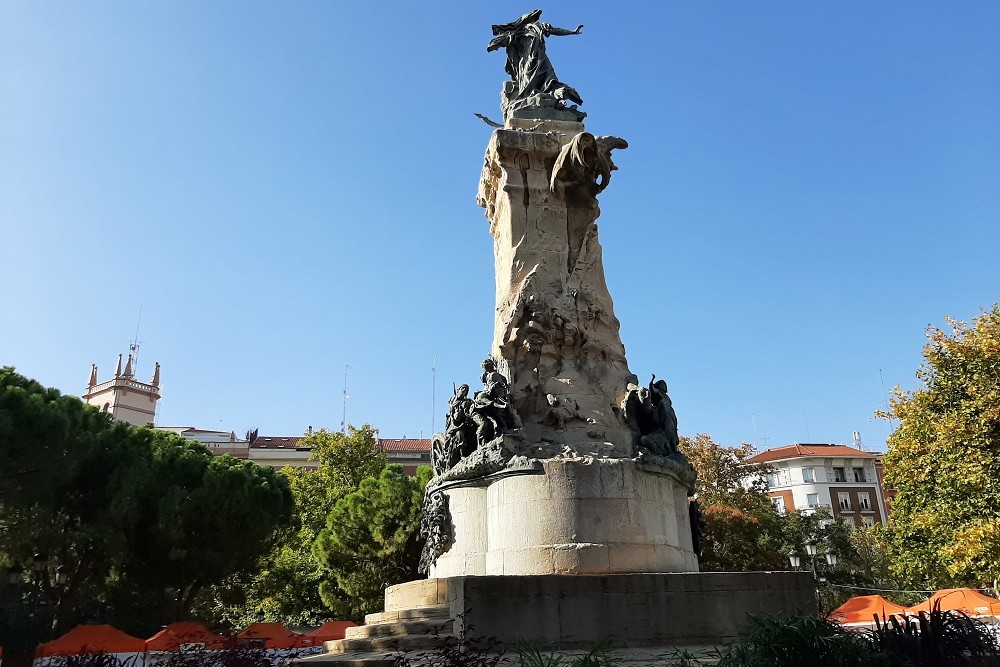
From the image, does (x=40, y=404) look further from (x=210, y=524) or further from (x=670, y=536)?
(x=670, y=536)

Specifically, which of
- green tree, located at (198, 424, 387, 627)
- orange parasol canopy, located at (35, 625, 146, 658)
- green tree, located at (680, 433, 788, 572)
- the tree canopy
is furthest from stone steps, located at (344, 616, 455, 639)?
green tree, located at (680, 433, 788, 572)

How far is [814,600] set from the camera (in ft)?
30.8

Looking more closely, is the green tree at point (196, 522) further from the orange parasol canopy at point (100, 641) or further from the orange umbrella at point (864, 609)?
the orange umbrella at point (864, 609)

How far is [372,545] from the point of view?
2488cm

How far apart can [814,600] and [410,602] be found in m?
5.47

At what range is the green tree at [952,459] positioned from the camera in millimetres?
20234

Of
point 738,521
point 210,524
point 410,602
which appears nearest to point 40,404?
point 210,524

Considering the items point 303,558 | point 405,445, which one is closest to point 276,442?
point 405,445

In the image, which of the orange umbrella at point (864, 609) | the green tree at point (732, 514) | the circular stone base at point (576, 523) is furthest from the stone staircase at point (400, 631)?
the green tree at point (732, 514)

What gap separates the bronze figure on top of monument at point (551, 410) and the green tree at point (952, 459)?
41.1ft

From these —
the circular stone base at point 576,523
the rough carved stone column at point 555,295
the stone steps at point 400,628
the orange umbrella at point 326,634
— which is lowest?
the orange umbrella at point 326,634

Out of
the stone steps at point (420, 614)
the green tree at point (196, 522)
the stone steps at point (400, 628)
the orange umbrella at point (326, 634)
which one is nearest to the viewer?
the stone steps at point (400, 628)

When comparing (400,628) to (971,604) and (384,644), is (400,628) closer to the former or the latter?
(384,644)

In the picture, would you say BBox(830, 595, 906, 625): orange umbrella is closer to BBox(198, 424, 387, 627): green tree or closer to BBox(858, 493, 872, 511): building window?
BBox(198, 424, 387, 627): green tree
